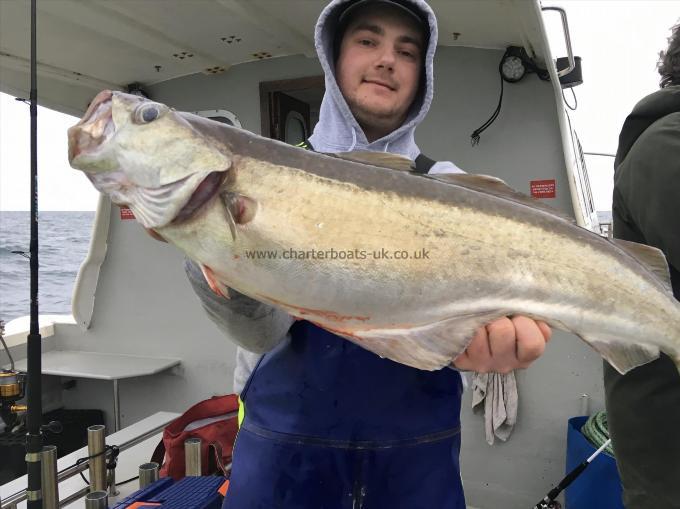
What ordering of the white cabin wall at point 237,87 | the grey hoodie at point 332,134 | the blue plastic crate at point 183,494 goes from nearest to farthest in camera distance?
the grey hoodie at point 332,134 < the blue plastic crate at point 183,494 < the white cabin wall at point 237,87

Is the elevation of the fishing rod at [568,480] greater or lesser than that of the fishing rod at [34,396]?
lesser

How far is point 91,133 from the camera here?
5.44ft

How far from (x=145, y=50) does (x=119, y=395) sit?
164 inches

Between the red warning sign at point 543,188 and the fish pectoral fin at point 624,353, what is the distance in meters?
3.28

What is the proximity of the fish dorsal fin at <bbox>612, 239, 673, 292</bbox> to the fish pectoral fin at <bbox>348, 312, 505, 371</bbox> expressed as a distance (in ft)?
1.83

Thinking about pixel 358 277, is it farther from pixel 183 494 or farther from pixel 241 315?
pixel 183 494

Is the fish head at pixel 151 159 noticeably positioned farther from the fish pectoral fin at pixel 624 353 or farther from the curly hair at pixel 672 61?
the curly hair at pixel 672 61

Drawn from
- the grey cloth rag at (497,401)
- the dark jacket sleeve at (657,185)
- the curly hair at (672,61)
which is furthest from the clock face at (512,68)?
the grey cloth rag at (497,401)

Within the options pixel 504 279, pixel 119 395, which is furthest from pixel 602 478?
pixel 119 395

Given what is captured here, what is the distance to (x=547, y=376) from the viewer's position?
196 inches

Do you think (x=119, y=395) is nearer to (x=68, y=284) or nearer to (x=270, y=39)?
(x=270, y=39)

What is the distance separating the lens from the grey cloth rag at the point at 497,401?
4945 millimetres

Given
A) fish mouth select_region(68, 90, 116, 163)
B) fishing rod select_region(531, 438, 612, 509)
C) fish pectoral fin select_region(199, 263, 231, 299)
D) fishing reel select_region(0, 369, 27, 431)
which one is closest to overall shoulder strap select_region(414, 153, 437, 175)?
fish pectoral fin select_region(199, 263, 231, 299)

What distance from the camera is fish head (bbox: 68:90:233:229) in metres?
1.63
